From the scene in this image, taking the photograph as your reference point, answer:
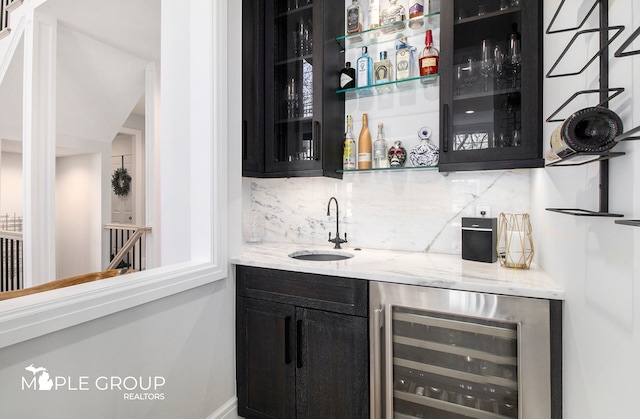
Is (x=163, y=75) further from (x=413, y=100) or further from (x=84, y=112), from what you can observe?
(x=84, y=112)

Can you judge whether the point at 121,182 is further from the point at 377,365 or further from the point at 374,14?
the point at 377,365

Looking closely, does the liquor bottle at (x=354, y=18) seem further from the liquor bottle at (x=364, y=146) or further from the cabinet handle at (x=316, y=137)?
the cabinet handle at (x=316, y=137)

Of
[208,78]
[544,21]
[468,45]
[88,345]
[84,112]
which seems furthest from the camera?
[84,112]

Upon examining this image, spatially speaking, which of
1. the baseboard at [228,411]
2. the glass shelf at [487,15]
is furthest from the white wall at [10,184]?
the glass shelf at [487,15]

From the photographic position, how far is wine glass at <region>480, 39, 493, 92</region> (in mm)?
1492

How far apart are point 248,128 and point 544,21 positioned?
161 centimetres

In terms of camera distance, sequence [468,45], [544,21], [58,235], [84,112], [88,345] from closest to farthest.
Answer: [88,345] → [544,21] → [468,45] → [84,112] → [58,235]

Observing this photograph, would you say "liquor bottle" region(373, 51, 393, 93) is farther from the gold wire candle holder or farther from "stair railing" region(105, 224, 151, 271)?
"stair railing" region(105, 224, 151, 271)

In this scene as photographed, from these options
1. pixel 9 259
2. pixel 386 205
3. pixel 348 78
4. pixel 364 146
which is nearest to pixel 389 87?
pixel 348 78

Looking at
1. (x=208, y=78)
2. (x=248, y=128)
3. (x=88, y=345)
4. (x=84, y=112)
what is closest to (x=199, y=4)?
(x=208, y=78)

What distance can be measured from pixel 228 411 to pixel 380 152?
5.76 feet

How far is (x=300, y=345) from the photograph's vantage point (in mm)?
1555

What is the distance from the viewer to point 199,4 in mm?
1671

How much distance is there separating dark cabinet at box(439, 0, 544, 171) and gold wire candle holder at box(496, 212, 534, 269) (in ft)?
0.99
